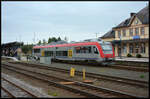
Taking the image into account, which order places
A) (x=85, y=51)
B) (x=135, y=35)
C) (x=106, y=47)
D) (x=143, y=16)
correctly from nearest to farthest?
(x=106, y=47), (x=85, y=51), (x=143, y=16), (x=135, y=35)

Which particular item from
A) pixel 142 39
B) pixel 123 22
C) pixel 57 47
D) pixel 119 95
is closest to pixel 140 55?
pixel 142 39

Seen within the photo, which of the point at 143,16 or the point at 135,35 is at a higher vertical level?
the point at 143,16

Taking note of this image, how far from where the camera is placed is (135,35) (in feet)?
141

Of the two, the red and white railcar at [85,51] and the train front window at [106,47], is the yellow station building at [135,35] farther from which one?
the train front window at [106,47]

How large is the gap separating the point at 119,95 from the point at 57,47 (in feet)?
74.3

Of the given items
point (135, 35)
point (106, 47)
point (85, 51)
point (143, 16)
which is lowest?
point (85, 51)

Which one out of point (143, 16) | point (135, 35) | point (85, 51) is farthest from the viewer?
point (135, 35)

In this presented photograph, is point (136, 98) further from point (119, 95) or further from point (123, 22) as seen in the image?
point (123, 22)

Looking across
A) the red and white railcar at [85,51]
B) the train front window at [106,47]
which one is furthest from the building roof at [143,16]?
the train front window at [106,47]

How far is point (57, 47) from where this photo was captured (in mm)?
30250

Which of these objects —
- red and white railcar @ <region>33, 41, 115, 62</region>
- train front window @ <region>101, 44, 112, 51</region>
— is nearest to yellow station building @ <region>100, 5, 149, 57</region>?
red and white railcar @ <region>33, 41, 115, 62</region>

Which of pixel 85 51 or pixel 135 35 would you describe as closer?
pixel 85 51

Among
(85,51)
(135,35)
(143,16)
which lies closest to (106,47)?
(85,51)

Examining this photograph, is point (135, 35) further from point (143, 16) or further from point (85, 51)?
point (85, 51)
